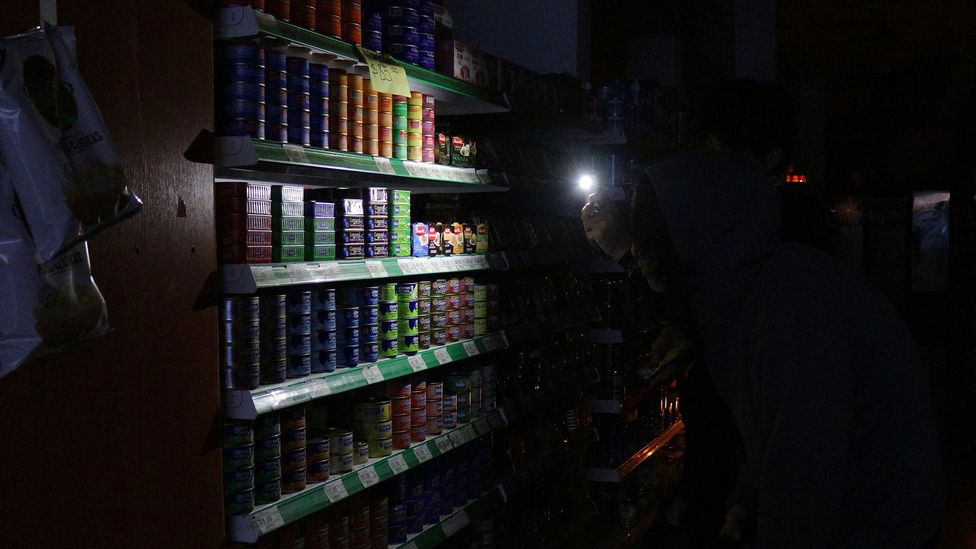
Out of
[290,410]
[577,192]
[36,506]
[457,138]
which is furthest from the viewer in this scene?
[577,192]

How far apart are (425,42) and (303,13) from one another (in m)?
0.72

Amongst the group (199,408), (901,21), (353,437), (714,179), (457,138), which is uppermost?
(901,21)

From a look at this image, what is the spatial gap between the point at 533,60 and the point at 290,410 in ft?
10.4

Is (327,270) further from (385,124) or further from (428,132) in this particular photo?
(428,132)

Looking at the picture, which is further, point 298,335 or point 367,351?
point 367,351

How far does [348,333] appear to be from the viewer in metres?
2.86

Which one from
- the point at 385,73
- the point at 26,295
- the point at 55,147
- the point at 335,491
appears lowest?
the point at 335,491

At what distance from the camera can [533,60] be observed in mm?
5188

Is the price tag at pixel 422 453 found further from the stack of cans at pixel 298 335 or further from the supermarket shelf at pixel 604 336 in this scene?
the supermarket shelf at pixel 604 336

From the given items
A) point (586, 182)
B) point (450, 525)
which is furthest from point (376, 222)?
point (586, 182)

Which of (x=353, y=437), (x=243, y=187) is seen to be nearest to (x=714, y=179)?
(x=243, y=187)

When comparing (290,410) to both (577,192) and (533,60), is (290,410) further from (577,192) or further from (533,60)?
(533,60)

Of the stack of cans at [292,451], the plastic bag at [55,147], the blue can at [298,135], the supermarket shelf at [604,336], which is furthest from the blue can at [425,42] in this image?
the supermarket shelf at [604,336]

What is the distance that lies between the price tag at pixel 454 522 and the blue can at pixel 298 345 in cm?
110
